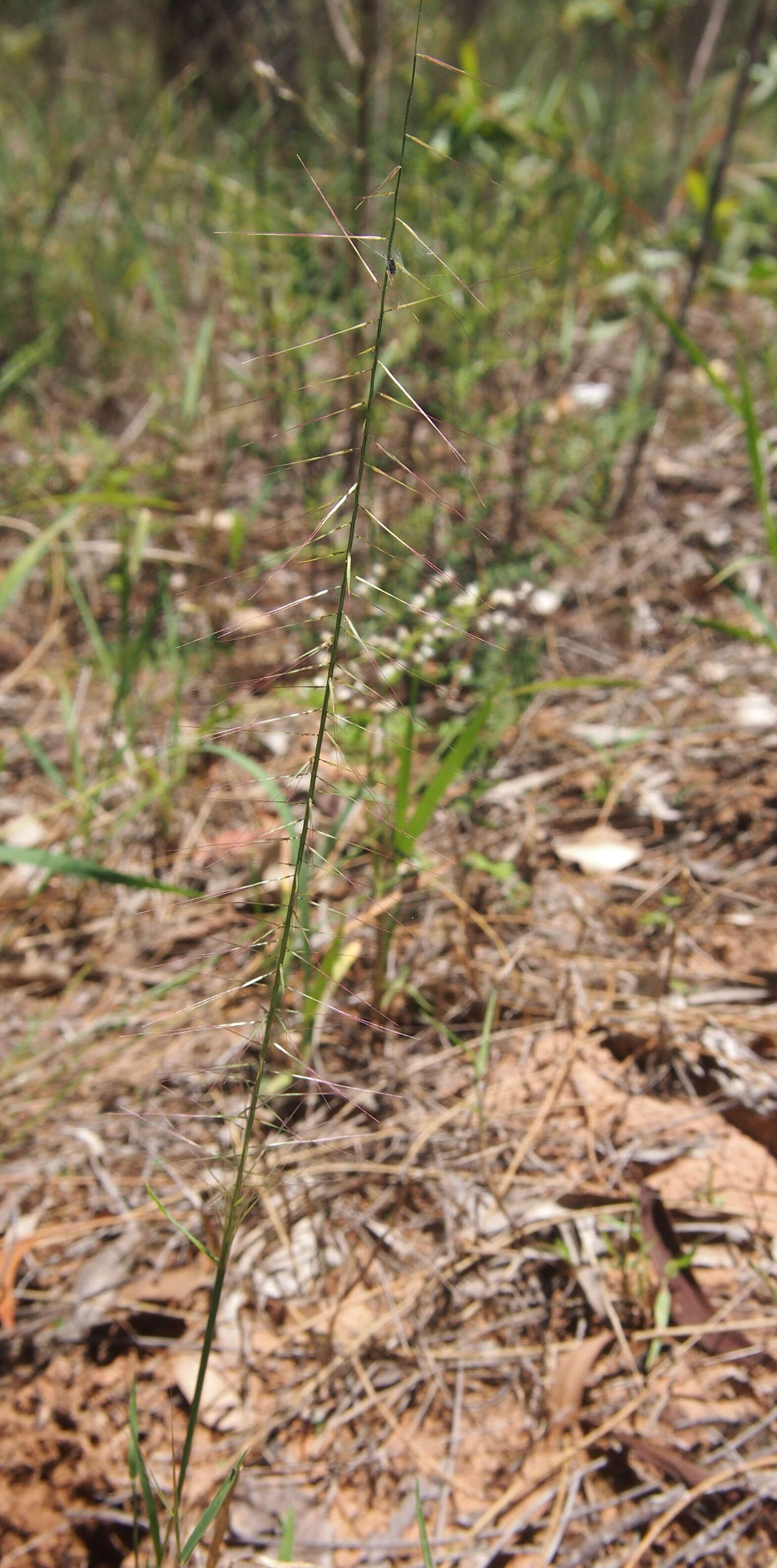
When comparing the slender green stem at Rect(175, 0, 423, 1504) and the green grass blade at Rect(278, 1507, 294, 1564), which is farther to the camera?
the green grass blade at Rect(278, 1507, 294, 1564)

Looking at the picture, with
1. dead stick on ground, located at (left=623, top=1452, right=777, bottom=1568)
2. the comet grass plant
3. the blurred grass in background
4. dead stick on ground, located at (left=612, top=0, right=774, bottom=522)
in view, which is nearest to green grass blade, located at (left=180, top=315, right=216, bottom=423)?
the blurred grass in background

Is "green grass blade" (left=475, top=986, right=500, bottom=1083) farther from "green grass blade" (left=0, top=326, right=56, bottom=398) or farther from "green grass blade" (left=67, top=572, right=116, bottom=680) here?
"green grass blade" (left=0, top=326, right=56, bottom=398)

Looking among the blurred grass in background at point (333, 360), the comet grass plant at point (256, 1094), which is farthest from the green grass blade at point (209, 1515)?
the blurred grass in background at point (333, 360)

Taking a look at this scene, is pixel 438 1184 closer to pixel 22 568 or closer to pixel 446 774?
pixel 446 774

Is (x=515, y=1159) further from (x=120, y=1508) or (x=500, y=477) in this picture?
(x=500, y=477)

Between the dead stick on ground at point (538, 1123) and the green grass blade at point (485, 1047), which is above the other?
the green grass blade at point (485, 1047)

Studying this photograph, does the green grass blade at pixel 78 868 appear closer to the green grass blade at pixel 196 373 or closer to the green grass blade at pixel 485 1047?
the green grass blade at pixel 485 1047

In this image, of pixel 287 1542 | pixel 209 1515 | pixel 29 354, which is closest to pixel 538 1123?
pixel 287 1542
